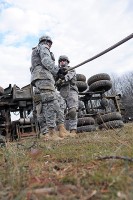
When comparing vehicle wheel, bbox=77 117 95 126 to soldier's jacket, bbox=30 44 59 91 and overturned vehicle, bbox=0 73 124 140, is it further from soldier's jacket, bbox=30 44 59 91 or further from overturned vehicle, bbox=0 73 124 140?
soldier's jacket, bbox=30 44 59 91

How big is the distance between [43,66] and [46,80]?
1.00ft

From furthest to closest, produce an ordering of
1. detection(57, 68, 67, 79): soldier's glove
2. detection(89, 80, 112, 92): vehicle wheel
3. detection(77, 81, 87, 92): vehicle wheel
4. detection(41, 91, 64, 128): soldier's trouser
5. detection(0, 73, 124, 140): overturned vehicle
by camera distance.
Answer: detection(89, 80, 112, 92): vehicle wheel → detection(77, 81, 87, 92): vehicle wheel → detection(0, 73, 124, 140): overturned vehicle → detection(57, 68, 67, 79): soldier's glove → detection(41, 91, 64, 128): soldier's trouser

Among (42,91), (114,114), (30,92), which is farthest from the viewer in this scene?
(30,92)

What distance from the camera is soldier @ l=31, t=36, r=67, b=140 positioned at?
677 cm

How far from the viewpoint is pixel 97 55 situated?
221 inches

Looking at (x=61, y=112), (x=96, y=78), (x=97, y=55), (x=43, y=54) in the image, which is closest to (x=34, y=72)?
(x=43, y=54)

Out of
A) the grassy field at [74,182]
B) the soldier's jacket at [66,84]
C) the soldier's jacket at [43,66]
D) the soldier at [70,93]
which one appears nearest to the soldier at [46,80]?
the soldier's jacket at [43,66]

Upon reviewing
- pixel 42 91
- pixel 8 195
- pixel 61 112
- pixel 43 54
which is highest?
pixel 43 54

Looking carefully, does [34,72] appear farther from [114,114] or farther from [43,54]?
[114,114]

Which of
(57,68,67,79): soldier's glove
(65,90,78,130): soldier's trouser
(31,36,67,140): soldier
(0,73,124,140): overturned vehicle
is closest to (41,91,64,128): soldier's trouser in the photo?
(31,36,67,140): soldier

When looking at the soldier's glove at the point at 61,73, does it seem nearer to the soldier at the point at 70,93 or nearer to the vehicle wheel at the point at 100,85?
the soldier at the point at 70,93

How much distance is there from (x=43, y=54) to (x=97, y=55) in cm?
159

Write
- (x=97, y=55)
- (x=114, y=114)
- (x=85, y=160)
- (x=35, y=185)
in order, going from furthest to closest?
Answer: (x=114, y=114), (x=97, y=55), (x=85, y=160), (x=35, y=185)

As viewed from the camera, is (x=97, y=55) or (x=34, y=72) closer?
(x=97, y=55)
